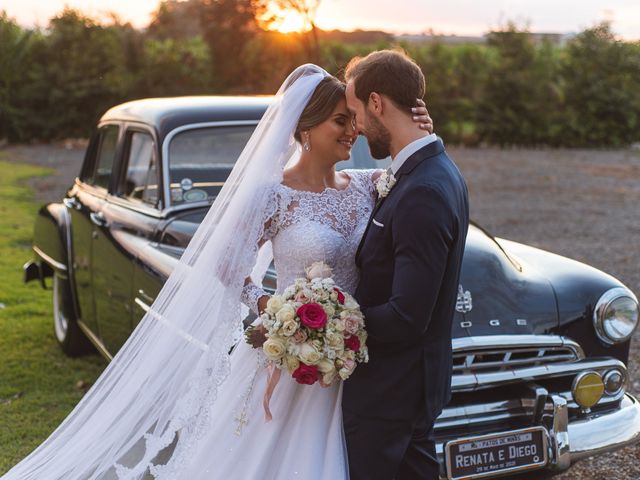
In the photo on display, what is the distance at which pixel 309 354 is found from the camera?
230cm

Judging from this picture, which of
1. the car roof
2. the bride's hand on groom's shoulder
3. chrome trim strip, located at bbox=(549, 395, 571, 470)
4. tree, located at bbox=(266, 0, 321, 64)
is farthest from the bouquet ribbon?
tree, located at bbox=(266, 0, 321, 64)

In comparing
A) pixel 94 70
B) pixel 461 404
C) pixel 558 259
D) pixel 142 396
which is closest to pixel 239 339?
pixel 142 396

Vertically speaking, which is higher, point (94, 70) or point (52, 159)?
point (94, 70)

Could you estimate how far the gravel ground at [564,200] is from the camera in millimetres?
8453

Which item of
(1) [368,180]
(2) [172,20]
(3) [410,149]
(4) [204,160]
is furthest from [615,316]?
(2) [172,20]

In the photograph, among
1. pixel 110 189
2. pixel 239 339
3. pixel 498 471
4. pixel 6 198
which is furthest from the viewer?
pixel 6 198

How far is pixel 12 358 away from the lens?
19.1 feet

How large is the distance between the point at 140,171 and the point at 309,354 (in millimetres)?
2866

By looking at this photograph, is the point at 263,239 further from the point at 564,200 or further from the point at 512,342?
the point at 564,200

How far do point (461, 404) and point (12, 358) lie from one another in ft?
12.4

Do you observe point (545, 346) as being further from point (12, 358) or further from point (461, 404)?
point (12, 358)

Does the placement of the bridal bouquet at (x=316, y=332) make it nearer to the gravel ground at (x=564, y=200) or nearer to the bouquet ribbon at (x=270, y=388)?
the bouquet ribbon at (x=270, y=388)

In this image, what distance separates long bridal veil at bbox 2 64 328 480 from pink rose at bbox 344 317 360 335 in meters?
0.56

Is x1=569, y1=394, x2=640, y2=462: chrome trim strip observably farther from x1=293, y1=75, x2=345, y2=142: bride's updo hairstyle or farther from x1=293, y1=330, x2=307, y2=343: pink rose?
x1=293, y1=75, x2=345, y2=142: bride's updo hairstyle
